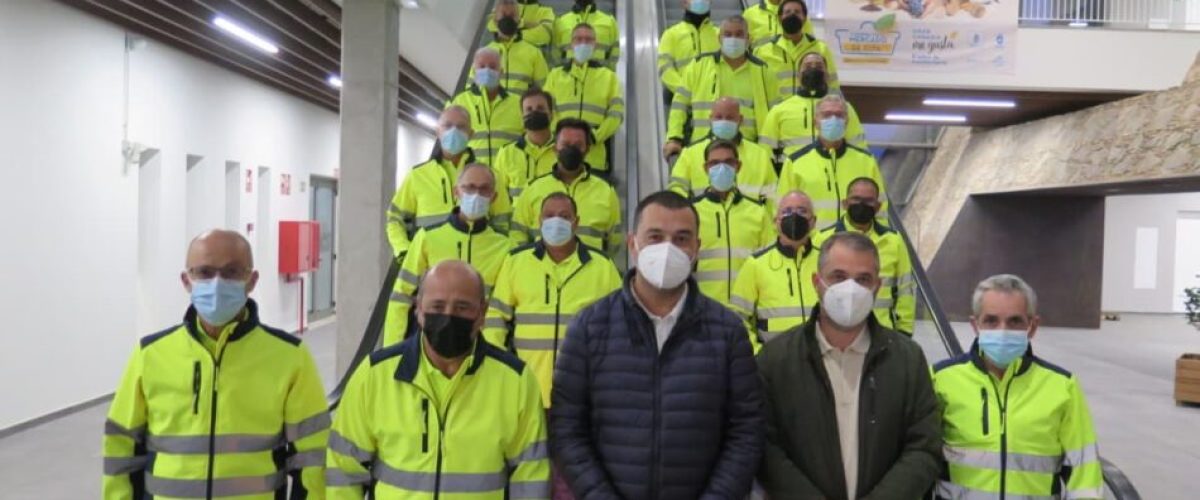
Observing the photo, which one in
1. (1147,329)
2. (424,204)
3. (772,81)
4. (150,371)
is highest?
(772,81)

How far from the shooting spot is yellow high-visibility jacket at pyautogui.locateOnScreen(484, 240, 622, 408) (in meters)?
3.90

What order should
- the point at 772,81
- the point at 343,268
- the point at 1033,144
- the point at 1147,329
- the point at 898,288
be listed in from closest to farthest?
the point at 898,288 → the point at 772,81 → the point at 343,268 → the point at 1033,144 → the point at 1147,329

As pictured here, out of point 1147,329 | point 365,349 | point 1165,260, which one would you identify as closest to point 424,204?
point 365,349

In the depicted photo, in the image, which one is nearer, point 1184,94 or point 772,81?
point 772,81

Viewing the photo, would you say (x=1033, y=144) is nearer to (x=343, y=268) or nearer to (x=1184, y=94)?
(x=1184, y=94)

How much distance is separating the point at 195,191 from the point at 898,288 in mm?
9848

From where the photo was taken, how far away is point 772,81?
6.94m

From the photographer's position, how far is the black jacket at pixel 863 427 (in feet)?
8.15

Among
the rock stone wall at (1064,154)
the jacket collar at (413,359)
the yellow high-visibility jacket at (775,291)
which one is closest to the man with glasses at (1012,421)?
the yellow high-visibility jacket at (775,291)

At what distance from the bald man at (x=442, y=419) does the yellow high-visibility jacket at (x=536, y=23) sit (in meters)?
5.91

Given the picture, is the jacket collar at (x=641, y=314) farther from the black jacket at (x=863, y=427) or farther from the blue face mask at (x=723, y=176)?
the blue face mask at (x=723, y=176)

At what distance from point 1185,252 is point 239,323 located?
77.0ft

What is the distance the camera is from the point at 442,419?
2.35 metres

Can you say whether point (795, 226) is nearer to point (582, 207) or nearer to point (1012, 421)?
point (582, 207)
